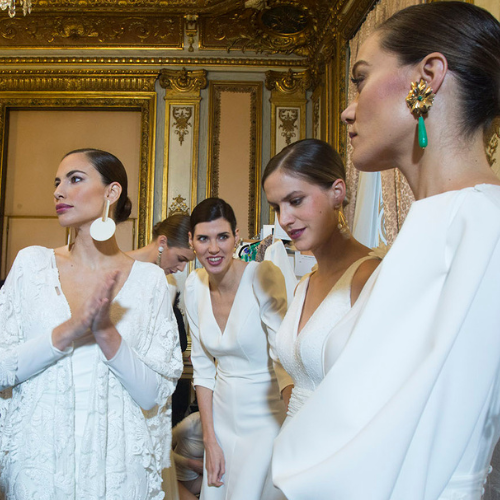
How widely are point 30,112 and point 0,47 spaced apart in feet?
2.96

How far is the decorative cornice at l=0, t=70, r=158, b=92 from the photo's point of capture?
6574mm

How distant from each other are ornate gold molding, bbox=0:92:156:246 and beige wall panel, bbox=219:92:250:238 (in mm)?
931

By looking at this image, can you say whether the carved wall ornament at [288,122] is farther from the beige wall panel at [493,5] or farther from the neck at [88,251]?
the neck at [88,251]

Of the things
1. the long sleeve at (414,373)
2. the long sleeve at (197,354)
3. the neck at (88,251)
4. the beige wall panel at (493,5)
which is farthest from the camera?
the long sleeve at (197,354)

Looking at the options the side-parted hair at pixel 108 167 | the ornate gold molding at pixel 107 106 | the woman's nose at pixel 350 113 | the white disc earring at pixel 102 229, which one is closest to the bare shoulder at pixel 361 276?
the woman's nose at pixel 350 113

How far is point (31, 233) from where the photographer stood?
259 inches

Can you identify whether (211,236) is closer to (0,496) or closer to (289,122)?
(0,496)

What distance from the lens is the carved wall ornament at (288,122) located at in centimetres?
652

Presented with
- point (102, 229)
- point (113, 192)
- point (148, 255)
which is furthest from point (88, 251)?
point (148, 255)

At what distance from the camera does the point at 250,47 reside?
657 cm

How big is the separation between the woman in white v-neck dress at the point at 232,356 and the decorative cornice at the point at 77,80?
443 cm

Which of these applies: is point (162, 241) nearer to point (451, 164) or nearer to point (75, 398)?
point (75, 398)

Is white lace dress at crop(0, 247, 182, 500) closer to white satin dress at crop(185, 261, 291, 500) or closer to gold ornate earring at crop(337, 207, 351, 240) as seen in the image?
white satin dress at crop(185, 261, 291, 500)

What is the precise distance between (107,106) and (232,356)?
5117 millimetres
